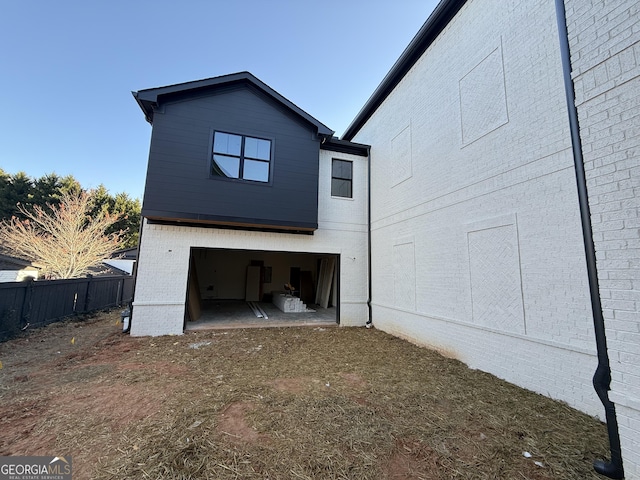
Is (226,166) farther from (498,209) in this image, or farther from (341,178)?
(498,209)

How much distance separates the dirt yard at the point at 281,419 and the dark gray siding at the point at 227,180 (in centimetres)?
372

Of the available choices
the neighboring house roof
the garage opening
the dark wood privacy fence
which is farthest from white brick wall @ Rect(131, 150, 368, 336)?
the garage opening

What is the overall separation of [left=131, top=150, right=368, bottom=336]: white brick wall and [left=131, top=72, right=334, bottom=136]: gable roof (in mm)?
1429

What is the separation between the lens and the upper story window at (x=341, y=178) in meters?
9.30

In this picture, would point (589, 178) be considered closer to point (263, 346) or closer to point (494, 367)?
point (494, 367)

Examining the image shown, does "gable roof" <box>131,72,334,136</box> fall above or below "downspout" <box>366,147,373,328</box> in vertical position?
above

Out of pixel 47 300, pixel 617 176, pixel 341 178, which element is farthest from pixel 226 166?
pixel 617 176

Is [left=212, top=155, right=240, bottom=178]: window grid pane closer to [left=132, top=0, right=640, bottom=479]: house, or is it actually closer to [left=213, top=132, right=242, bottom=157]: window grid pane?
[left=132, top=0, right=640, bottom=479]: house

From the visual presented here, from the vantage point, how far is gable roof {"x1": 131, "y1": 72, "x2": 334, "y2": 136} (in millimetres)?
Answer: 6820

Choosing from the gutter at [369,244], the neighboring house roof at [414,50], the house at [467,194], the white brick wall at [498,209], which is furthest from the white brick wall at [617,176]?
the gutter at [369,244]

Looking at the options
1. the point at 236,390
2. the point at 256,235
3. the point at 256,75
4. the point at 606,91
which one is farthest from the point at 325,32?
the point at 236,390

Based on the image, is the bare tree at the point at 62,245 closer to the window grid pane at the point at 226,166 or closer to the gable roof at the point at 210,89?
the gable roof at the point at 210,89

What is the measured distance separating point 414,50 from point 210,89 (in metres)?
5.87

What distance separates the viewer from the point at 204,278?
46.4 ft
